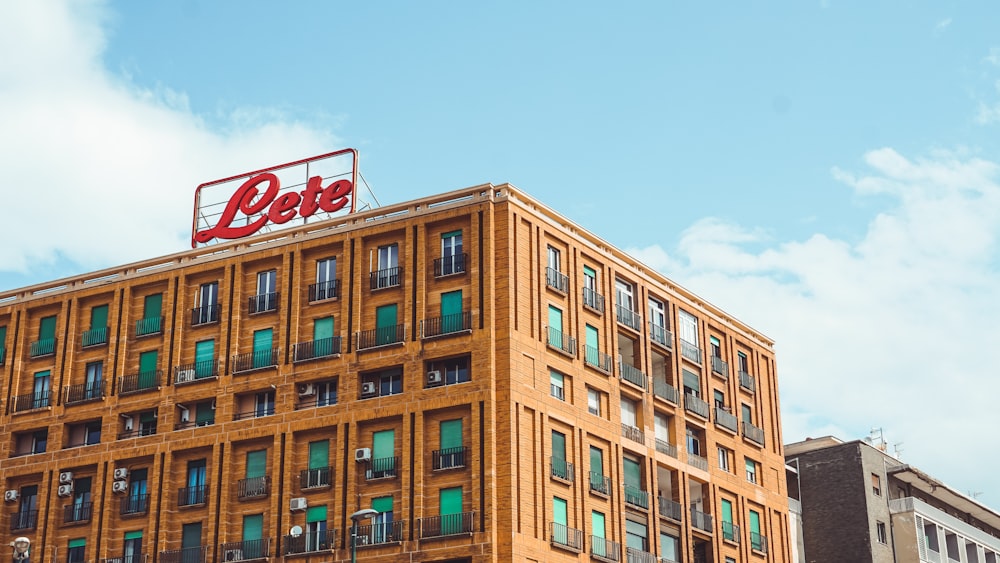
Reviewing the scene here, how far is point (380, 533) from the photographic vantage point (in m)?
53.8

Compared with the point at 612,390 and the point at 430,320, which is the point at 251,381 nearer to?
the point at 430,320

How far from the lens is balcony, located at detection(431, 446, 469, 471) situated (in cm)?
5378

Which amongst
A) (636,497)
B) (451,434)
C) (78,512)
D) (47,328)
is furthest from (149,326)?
(636,497)

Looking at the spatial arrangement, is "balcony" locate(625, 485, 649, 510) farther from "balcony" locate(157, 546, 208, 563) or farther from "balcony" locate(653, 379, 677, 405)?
"balcony" locate(157, 546, 208, 563)

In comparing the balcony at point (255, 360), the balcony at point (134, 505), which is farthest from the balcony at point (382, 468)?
the balcony at point (134, 505)

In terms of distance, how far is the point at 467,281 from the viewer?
5684cm

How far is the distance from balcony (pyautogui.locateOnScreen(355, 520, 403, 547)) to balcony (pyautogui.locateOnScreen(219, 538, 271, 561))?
413cm

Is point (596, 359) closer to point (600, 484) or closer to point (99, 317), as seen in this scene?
point (600, 484)

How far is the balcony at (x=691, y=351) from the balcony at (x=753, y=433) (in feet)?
15.3

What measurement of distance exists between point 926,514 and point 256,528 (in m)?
40.4

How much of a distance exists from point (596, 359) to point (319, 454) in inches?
476

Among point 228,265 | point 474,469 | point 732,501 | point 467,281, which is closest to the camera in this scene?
point 474,469

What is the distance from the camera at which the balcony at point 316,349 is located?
58.0m

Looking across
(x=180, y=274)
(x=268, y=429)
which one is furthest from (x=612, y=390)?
(x=180, y=274)
